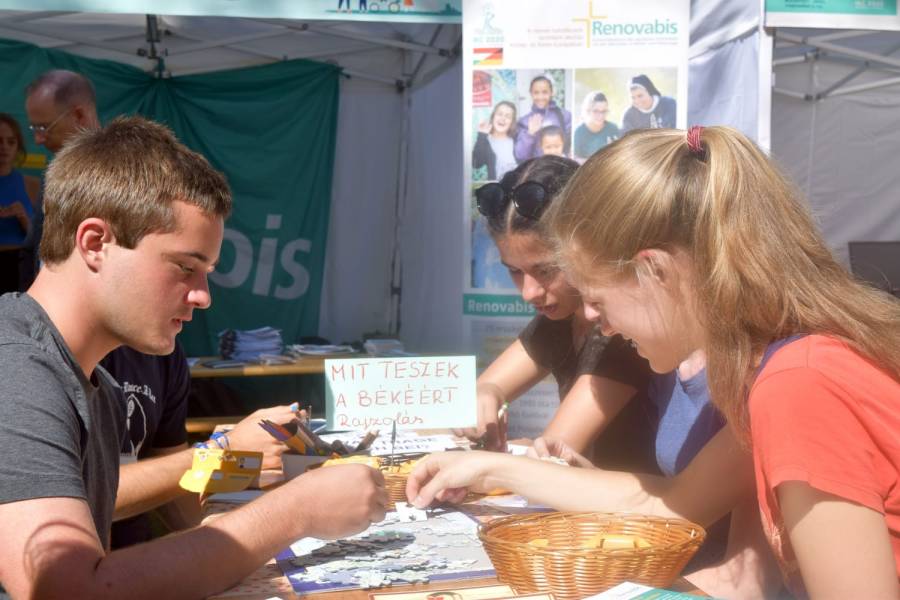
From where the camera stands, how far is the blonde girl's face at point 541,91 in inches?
171

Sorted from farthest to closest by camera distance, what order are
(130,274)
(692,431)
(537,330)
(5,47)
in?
(5,47) → (537,330) → (692,431) → (130,274)

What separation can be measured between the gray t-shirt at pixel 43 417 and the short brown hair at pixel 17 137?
4.98m

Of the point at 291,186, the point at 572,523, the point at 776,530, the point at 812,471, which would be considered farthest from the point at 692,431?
the point at 291,186

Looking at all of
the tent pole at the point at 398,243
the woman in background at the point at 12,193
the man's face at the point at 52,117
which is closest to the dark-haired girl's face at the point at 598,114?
the man's face at the point at 52,117

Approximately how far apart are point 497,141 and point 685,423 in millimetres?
2562

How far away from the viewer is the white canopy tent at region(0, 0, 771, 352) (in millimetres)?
6500

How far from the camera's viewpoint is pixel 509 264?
2.67 metres

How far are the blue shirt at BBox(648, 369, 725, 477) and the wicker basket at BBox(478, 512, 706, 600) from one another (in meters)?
0.48

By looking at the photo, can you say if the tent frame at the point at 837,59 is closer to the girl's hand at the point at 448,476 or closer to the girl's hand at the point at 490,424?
the girl's hand at the point at 490,424

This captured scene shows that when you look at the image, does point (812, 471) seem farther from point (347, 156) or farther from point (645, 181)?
point (347, 156)

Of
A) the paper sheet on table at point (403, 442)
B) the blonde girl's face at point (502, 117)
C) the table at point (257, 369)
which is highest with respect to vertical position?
the blonde girl's face at point (502, 117)

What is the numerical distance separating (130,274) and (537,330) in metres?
1.73

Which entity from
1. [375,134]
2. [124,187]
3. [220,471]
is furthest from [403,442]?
[375,134]

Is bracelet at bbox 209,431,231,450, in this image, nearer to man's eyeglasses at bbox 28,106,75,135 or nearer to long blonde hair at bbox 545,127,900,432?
long blonde hair at bbox 545,127,900,432
